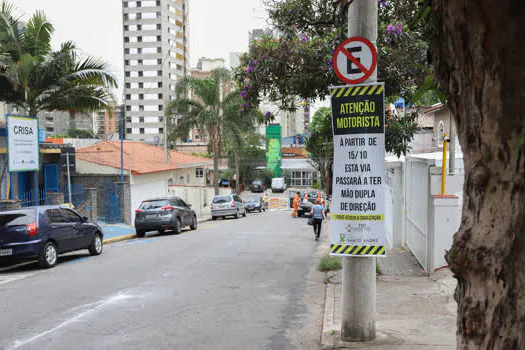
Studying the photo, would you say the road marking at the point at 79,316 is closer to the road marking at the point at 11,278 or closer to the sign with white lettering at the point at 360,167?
the road marking at the point at 11,278

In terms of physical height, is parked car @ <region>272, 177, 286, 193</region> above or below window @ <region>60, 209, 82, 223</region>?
below

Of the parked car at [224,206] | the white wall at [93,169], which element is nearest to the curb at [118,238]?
the white wall at [93,169]

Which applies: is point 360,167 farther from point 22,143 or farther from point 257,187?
point 257,187

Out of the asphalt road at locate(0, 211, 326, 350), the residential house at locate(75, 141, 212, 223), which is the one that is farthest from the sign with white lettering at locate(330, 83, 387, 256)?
the residential house at locate(75, 141, 212, 223)

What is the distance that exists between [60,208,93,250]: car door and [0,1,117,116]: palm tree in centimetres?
716

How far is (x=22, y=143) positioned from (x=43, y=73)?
278cm

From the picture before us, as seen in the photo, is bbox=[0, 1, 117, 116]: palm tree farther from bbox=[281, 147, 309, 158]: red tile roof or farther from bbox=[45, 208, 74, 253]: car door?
bbox=[281, 147, 309, 158]: red tile roof

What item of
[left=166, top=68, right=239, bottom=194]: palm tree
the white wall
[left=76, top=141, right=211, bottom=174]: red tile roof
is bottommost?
the white wall

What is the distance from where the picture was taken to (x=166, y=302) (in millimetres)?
9172

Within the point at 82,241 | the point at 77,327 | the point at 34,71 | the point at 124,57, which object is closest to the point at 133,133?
the point at 124,57

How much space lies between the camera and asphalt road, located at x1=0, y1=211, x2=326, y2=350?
7.12 meters

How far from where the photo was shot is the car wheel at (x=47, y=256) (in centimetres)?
1298

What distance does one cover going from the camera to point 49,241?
1339 centimetres

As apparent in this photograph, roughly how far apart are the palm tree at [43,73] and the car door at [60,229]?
7.62 meters
